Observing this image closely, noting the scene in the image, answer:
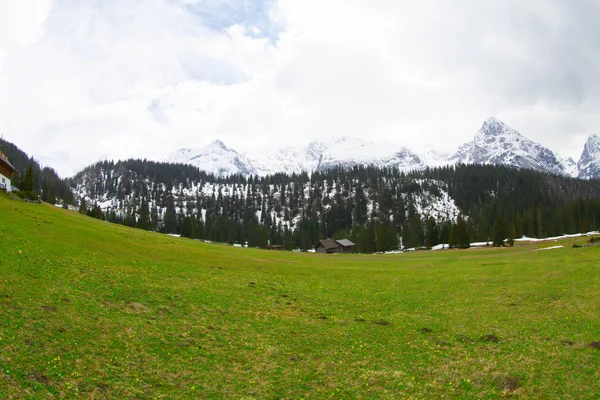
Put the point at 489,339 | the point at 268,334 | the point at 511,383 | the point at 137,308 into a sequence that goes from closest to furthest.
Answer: the point at 511,383, the point at 489,339, the point at 268,334, the point at 137,308

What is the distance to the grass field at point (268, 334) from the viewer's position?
655 inches

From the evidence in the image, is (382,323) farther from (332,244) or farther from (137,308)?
(332,244)

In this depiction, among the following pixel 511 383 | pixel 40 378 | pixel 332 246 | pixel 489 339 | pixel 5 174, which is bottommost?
pixel 511 383

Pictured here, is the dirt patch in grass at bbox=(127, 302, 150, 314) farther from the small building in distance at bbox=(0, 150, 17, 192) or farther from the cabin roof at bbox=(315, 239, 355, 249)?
the cabin roof at bbox=(315, 239, 355, 249)

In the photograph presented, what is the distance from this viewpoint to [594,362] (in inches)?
761

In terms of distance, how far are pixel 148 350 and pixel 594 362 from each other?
2329cm

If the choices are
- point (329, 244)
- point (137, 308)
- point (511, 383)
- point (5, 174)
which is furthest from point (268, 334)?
point (329, 244)

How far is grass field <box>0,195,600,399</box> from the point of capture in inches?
655

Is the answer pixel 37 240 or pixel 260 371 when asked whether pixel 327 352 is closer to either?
pixel 260 371

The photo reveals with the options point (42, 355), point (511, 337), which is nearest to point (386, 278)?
point (511, 337)

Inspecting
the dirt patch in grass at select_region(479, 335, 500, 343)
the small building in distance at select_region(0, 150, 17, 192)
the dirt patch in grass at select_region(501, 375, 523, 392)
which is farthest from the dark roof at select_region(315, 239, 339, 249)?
the dirt patch in grass at select_region(501, 375, 523, 392)

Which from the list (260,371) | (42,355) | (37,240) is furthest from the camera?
(37,240)

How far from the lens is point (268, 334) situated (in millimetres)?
24406

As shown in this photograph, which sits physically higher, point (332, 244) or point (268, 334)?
point (332, 244)
